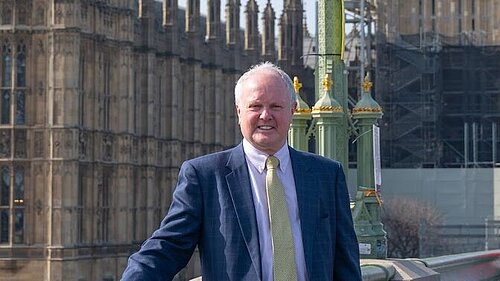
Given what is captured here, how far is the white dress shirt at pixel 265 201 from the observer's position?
6.19 metres

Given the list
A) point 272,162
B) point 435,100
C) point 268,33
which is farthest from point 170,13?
point 272,162

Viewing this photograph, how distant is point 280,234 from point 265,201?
157mm

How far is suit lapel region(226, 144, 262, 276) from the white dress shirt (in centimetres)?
3

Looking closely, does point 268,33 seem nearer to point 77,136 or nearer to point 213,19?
point 213,19

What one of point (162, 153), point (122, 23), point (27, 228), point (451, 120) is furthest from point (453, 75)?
point (27, 228)

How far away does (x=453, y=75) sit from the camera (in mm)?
70875

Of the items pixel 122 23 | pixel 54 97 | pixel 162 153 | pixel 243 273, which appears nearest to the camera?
pixel 243 273

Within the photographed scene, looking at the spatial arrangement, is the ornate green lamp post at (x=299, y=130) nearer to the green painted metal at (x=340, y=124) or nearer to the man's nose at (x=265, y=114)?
the green painted metal at (x=340, y=124)

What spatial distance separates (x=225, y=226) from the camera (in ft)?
20.2

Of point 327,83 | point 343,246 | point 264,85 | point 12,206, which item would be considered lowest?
point 12,206

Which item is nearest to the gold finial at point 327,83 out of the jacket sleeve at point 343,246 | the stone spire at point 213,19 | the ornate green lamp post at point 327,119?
the ornate green lamp post at point 327,119

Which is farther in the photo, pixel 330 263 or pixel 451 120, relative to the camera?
pixel 451 120

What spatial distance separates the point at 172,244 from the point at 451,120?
65.4m

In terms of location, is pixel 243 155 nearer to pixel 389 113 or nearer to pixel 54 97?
pixel 54 97
